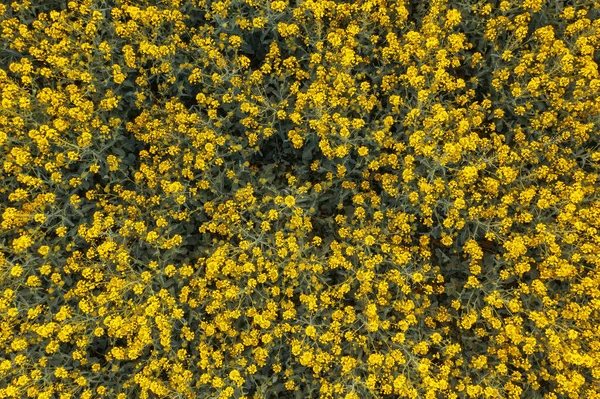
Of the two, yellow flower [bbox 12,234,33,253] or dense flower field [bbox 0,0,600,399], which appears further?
dense flower field [bbox 0,0,600,399]

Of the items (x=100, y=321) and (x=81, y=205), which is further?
(x=81, y=205)

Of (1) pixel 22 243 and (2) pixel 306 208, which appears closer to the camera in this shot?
(1) pixel 22 243

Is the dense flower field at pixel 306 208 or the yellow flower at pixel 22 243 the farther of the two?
the dense flower field at pixel 306 208

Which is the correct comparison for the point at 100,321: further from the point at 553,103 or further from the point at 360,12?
the point at 553,103

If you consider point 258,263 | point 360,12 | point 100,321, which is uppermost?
point 360,12

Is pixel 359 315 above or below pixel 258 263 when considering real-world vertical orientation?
below

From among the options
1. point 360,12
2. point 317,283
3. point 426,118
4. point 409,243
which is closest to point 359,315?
point 317,283

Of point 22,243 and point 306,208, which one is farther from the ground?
point 306,208
